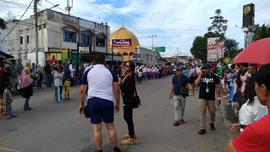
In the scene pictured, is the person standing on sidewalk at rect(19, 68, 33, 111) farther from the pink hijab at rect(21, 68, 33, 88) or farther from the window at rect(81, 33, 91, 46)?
the window at rect(81, 33, 91, 46)

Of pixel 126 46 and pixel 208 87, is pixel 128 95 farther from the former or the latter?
pixel 126 46

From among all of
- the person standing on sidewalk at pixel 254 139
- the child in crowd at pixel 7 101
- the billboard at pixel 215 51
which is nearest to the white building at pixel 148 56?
the billboard at pixel 215 51

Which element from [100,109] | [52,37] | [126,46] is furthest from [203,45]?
[100,109]

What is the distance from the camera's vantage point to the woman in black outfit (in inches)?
359

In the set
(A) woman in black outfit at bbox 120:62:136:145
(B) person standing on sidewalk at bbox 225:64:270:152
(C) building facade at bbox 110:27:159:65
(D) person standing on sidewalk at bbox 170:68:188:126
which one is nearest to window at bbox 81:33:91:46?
(C) building facade at bbox 110:27:159:65

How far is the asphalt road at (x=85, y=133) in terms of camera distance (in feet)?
28.2

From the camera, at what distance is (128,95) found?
30.3 ft

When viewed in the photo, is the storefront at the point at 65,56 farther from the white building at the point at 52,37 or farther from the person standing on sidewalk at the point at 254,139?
the person standing on sidewalk at the point at 254,139

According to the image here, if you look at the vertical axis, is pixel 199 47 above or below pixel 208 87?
above

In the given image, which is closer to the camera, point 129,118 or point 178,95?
point 129,118

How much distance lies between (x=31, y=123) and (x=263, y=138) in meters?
10.2

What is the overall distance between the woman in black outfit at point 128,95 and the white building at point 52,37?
29.8 m

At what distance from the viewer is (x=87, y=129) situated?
423 inches

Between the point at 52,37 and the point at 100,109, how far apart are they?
40.2 metres
